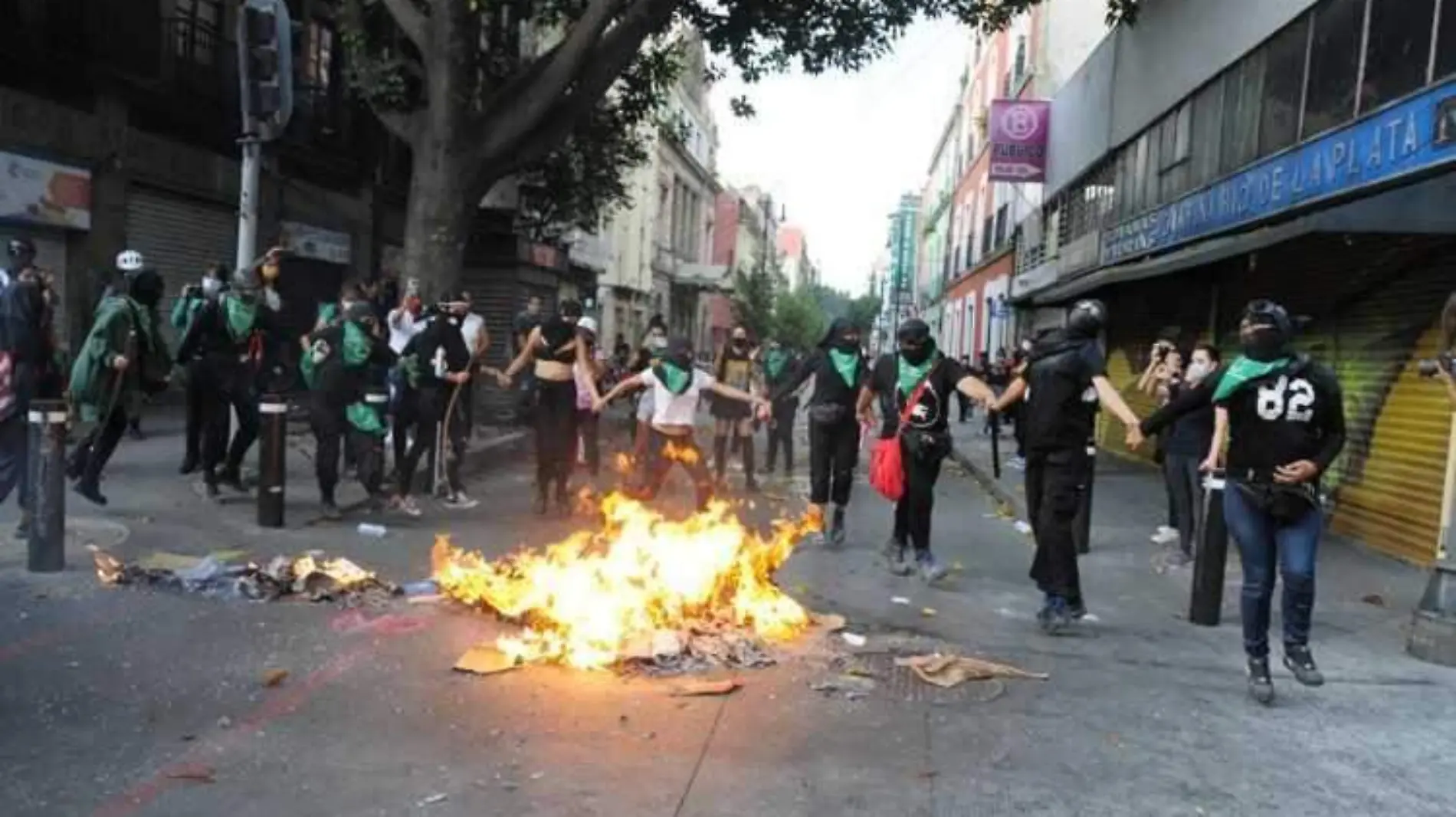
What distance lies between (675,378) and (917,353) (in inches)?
70.2

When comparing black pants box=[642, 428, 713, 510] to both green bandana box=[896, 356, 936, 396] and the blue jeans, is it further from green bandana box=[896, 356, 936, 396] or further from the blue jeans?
the blue jeans

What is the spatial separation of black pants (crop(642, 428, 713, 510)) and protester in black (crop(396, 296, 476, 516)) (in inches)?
75.7

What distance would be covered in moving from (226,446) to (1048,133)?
19.4 metres

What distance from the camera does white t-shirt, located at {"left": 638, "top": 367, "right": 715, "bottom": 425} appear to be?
8844 millimetres

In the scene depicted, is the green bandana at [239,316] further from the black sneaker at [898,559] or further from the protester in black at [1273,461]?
the protester in black at [1273,461]

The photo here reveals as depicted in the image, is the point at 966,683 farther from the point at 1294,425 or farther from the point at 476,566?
the point at 476,566

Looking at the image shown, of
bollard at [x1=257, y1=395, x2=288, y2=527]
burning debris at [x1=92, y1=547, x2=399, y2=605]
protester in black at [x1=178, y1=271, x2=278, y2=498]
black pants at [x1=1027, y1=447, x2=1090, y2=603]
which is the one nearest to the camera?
burning debris at [x1=92, y1=547, x2=399, y2=605]

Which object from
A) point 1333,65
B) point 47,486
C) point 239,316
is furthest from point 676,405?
point 1333,65

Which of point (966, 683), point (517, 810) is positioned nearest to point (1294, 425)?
point (966, 683)

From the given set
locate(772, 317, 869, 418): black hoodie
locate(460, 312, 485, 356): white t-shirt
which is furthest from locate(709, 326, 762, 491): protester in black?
locate(772, 317, 869, 418): black hoodie

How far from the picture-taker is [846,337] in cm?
934

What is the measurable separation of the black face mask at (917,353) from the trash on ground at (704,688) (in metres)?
3.35

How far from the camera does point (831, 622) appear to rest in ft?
21.4

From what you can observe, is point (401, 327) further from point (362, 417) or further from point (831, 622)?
point (831, 622)
